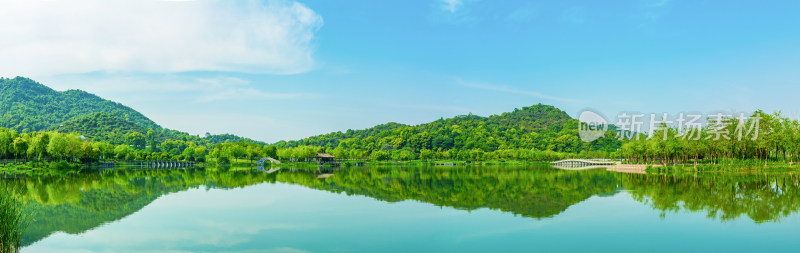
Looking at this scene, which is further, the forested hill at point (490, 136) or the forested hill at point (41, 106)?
the forested hill at point (41, 106)

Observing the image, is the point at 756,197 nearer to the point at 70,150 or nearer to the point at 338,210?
the point at 338,210

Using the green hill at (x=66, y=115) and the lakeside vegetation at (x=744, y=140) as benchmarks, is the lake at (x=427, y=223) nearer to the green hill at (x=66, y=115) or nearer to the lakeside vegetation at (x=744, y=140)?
the lakeside vegetation at (x=744, y=140)

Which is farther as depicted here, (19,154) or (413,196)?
(19,154)

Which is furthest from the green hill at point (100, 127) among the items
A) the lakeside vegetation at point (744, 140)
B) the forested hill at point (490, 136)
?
the lakeside vegetation at point (744, 140)

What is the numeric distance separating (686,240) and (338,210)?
991 centimetres

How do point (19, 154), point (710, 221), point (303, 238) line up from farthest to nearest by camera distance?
point (19, 154) < point (710, 221) < point (303, 238)

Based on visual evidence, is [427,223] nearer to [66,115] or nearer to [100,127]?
[100,127]

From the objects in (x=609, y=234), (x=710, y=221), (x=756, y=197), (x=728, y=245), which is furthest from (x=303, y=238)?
(x=756, y=197)

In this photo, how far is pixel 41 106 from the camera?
549 feet

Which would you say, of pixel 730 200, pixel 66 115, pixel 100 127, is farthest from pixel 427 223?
pixel 66 115

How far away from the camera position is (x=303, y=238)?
35.1 ft

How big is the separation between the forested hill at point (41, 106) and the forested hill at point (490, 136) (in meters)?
76.5

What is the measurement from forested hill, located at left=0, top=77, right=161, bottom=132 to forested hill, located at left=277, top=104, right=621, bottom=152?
76468mm

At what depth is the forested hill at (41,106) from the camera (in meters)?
145
